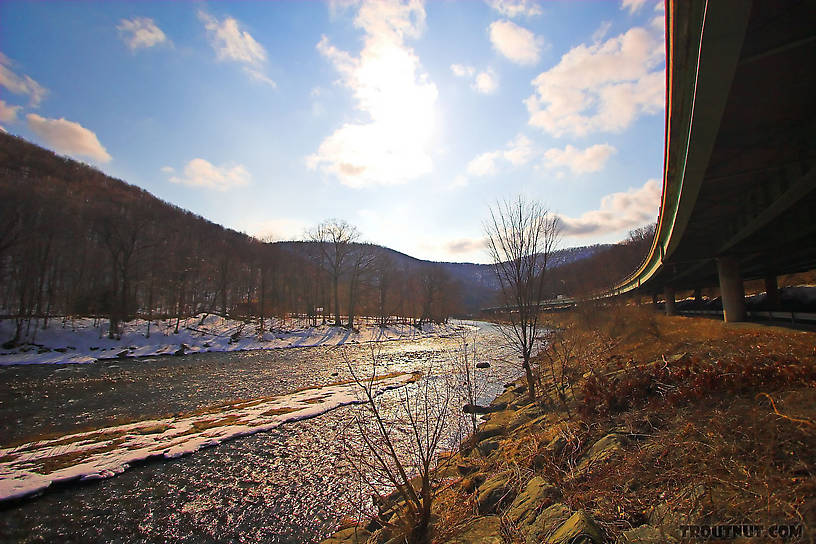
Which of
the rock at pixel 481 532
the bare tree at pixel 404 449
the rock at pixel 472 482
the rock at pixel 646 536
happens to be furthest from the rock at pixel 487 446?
the rock at pixel 646 536

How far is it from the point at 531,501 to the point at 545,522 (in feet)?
2.52

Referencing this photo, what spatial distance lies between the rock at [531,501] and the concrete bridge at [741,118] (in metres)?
5.54

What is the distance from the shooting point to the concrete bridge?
165 inches

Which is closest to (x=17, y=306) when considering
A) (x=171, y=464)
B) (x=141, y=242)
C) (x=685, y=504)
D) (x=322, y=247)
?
(x=141, y=242)

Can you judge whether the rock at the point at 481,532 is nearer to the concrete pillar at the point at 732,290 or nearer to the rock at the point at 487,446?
the rock at the point at 487,446

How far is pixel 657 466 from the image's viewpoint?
390 cm

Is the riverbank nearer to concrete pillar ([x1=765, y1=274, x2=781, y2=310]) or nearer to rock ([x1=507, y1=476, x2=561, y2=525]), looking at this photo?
rock ([x1=507, y1=476, x2=561, y2=525])

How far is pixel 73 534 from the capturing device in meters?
5.73

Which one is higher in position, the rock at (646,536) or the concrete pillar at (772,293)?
the concrete pillar at (772,293)

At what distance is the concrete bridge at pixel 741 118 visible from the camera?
420 cm

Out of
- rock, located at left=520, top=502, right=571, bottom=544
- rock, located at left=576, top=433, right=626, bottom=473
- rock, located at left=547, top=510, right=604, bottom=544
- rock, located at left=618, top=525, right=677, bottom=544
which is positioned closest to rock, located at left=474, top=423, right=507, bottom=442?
rock, located at left=576, top=433, right=626, bottom=473

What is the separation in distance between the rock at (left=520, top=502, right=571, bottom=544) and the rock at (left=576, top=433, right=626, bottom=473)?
3.33 ft

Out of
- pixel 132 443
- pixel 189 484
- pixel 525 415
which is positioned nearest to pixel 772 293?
pixel 525 415

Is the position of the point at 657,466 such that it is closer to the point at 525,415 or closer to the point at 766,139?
the point at 525,415
